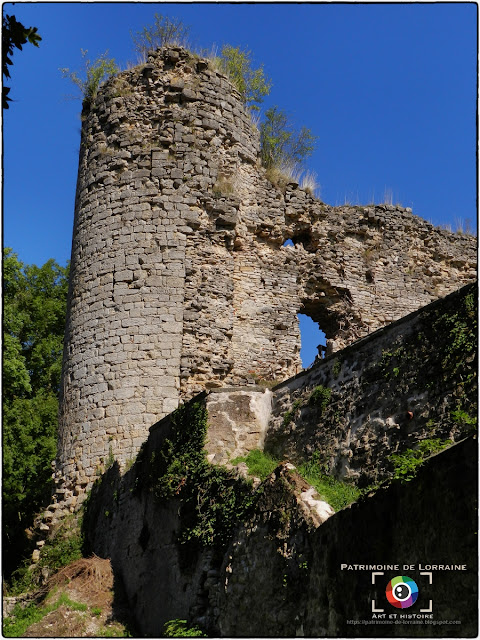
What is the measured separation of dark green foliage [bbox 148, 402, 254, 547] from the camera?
8970mm

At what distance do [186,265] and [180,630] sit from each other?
6.46 meters

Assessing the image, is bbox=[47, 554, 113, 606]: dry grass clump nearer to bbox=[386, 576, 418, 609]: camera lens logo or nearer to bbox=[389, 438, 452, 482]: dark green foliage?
bbox=[389, 438, 452, 482]: dark green foliage

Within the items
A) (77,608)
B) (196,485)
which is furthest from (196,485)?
(77,608)

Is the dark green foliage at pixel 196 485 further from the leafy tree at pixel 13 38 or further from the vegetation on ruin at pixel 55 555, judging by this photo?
the leafy tree at pixel 13 38

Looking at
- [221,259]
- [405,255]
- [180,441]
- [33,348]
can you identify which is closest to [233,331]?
[221,259]

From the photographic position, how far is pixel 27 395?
2130cm

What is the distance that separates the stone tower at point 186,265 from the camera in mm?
12883

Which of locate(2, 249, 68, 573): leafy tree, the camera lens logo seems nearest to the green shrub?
the camera lens logo

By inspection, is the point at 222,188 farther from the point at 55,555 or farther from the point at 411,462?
the point at 411,462

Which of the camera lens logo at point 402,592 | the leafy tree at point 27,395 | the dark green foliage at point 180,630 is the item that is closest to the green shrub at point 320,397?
the dark green foliage at point 180,630

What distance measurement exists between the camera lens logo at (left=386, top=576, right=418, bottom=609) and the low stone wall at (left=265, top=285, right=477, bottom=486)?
61.4 inches

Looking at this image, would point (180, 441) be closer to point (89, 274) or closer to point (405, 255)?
point (89, 274)

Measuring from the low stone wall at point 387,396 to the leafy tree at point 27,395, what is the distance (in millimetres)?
8650

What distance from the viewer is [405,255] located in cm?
1656
